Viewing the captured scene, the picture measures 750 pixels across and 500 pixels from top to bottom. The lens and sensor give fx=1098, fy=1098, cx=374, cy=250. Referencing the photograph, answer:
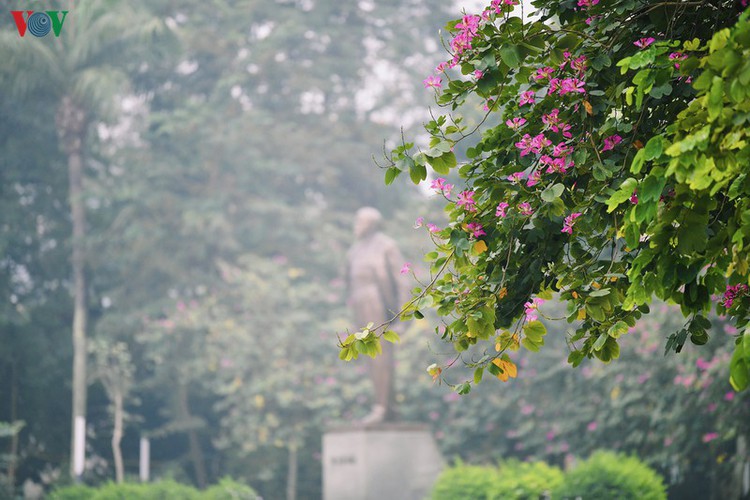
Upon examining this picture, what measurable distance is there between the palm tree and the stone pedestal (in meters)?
6.85

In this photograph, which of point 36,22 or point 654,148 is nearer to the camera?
point 654,148

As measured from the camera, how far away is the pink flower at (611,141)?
426 cm

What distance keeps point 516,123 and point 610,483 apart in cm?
798

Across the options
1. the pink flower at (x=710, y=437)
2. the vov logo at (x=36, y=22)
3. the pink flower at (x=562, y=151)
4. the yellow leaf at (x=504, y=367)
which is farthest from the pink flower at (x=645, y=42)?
the vov logo at (x=36, y=22)

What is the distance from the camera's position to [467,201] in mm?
4527

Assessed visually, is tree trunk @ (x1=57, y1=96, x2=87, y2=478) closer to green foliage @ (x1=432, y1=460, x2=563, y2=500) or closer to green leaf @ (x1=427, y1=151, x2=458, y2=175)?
green foliage @ (x1=432, y1=460, x2=563, y2=500)

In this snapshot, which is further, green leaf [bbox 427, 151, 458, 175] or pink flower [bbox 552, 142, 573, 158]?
A: pink flower [bbox 552, 142, 573, 158]

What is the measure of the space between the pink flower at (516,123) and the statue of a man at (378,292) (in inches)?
416

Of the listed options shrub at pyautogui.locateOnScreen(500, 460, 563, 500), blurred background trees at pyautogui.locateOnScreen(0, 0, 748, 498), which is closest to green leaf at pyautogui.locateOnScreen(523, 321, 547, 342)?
shrub at pyautogui.locateOnScreen(500, 460, 563, 500)

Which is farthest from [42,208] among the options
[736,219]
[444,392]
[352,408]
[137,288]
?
[736,219]

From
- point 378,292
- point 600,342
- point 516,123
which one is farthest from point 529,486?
point 516,123

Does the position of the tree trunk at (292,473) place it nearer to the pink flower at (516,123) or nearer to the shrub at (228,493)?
the shrub at (228,493)

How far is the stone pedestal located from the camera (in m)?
14.6

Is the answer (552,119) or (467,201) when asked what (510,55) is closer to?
(552,119)
